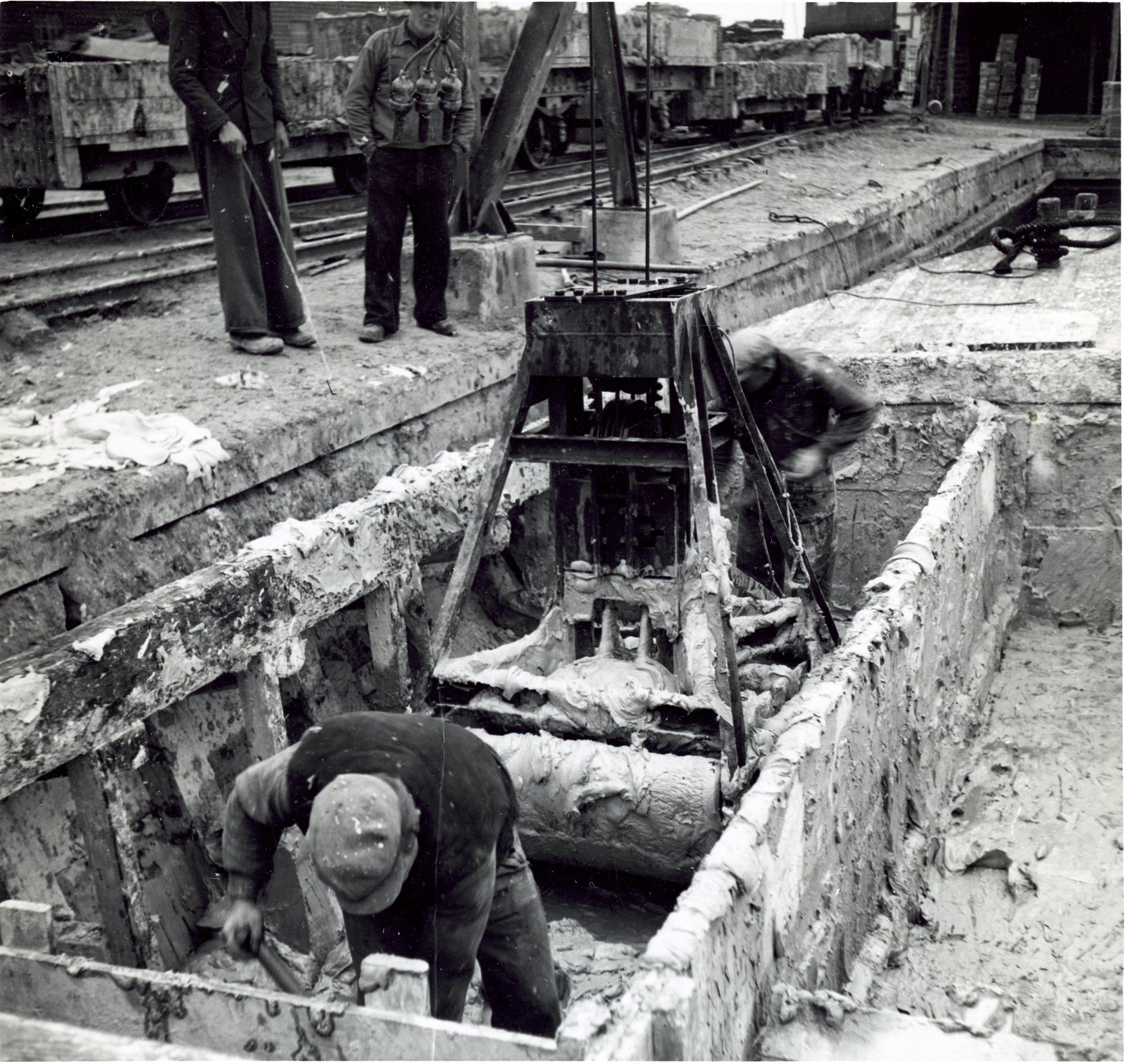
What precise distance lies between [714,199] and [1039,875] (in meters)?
10.2

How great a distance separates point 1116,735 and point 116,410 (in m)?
5.35

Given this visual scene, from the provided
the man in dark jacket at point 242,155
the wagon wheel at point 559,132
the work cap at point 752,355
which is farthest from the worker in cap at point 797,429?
the wagon wheel at point 559,132

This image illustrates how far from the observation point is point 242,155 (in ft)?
20.7

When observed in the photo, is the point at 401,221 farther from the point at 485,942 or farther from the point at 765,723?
the point at 485,942

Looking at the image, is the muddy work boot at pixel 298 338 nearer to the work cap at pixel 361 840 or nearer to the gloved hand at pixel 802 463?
the gloved hand at pixel 802 463

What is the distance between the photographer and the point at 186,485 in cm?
505

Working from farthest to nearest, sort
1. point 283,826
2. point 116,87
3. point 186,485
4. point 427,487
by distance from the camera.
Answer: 1. point 116,87
2. point 427,487
3. point 186,485
4. point 283,826

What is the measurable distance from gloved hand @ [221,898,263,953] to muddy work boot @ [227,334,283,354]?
420 cm

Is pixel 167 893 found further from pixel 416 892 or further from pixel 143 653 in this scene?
pixel 416 892

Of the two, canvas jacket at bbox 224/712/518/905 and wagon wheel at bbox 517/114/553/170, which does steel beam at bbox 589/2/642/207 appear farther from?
wagon wheel at bbox 517/114/553/170

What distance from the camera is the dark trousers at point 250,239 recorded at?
636cm

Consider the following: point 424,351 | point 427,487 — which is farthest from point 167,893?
point 424,351

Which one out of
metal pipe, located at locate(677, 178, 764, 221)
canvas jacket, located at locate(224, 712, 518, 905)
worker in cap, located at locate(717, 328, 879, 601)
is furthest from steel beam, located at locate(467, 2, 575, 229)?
canvas jacket, located at locate(224, 712, 518, 905)

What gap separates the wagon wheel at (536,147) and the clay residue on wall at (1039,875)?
11.6m
